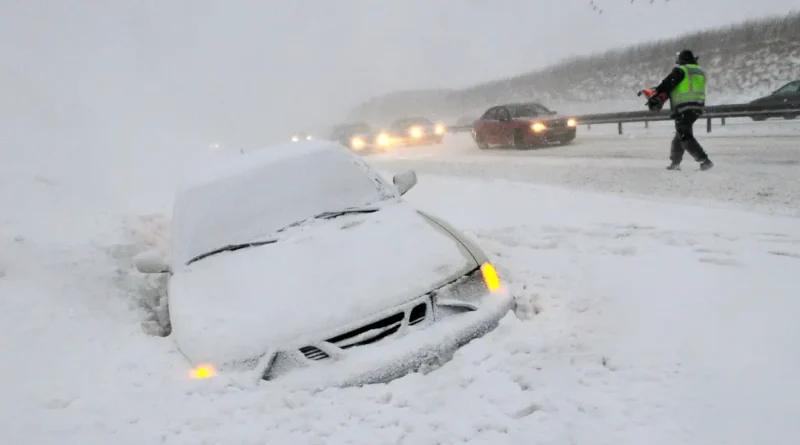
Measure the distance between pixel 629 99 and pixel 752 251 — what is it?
3397 cm

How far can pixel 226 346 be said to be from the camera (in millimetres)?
3348

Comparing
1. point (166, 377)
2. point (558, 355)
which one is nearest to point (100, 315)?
point (166, 377)

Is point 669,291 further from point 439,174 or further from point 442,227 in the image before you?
point 439,174

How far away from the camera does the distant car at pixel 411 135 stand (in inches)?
944

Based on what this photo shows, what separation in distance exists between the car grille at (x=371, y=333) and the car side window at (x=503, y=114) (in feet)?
47.8

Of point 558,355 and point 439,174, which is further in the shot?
point 439,174

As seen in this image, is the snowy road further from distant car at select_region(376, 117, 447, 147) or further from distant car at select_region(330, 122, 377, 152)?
distant car at select_region(330, 122, 377, 152)

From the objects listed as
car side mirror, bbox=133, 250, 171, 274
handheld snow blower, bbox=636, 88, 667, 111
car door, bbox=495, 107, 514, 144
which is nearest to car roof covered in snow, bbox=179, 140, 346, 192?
car side mirror, bbox=133, 250, 171, 274

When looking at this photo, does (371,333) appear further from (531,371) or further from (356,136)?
(356,136)

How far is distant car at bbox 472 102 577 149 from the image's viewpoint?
53.9 feet

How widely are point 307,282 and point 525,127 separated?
45.8ft

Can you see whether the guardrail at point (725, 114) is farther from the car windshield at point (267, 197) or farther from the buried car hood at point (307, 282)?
the buried car hood at point (307, 282)

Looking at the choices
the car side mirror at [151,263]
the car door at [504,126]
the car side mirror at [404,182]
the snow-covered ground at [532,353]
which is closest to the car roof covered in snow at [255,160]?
the car side mirror at [404,182]

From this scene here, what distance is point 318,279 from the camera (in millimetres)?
3697
